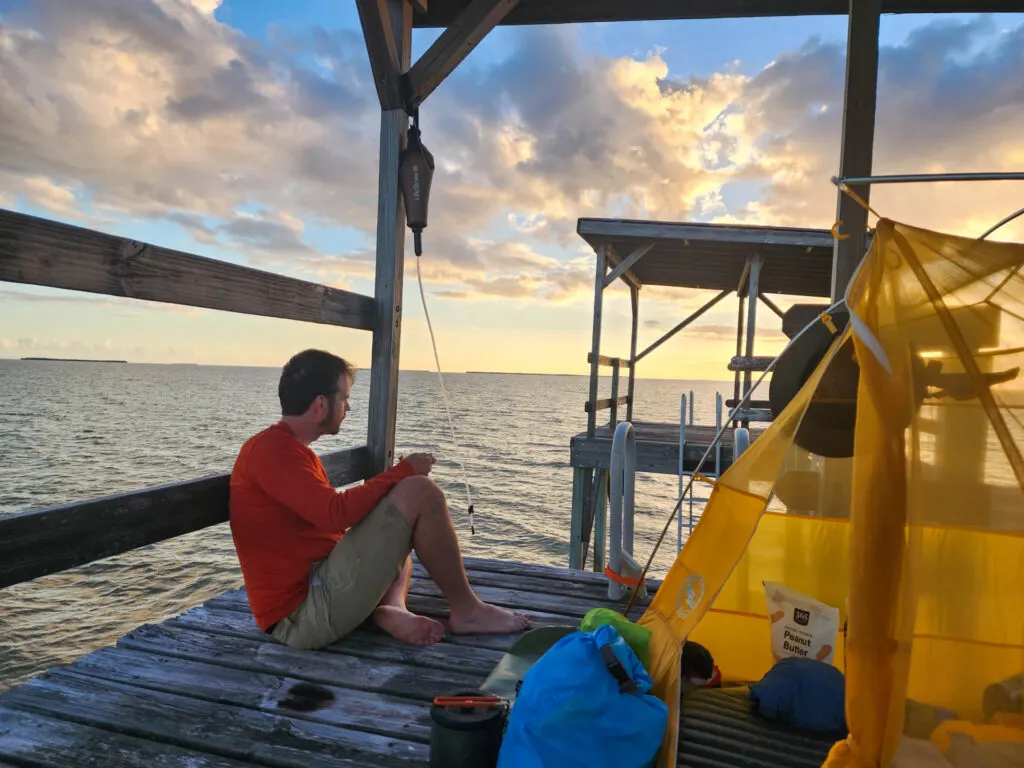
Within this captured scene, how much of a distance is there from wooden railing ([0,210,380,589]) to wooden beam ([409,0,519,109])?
4.47 ft

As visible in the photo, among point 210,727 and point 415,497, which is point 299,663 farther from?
point 415,497

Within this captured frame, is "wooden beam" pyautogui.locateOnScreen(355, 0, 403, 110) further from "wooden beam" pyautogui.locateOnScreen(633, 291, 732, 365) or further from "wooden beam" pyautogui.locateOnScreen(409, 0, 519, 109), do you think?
"wooden beam" pyautogui.locateOnScreen(633, 291, 732, 365)

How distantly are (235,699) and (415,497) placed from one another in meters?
0.96

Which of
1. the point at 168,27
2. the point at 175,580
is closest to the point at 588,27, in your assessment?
the point at 168,27

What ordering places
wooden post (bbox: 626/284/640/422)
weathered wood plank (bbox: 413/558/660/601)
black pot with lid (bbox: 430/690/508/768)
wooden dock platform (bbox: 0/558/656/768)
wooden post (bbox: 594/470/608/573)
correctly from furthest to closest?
wooden post (bbox: 626/284/640/422) → wooden post (bbox: 594/470/608/573) → weathered wood plank (bbox: 413/558/660/601) → wooden dock platform (bbox: 0/558/656/768) → black pot with lid (bbox: 430/690/508/768)

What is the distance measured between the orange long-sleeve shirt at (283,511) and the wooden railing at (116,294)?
6.6 inches

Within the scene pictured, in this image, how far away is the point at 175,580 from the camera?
45.3ft

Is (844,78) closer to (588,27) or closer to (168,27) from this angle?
(588,27)

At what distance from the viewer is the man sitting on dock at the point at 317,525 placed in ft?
8.10

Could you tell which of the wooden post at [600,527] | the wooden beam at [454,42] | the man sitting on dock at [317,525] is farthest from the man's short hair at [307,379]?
the wooden post at [600,527]

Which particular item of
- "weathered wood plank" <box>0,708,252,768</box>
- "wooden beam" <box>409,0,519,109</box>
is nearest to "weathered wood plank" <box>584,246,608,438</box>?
→ "wooden beam" <box>409,0,519,109</box>

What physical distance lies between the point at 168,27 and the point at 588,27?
5794mm

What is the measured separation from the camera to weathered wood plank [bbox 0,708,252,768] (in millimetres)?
1733

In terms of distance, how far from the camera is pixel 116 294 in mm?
1935
